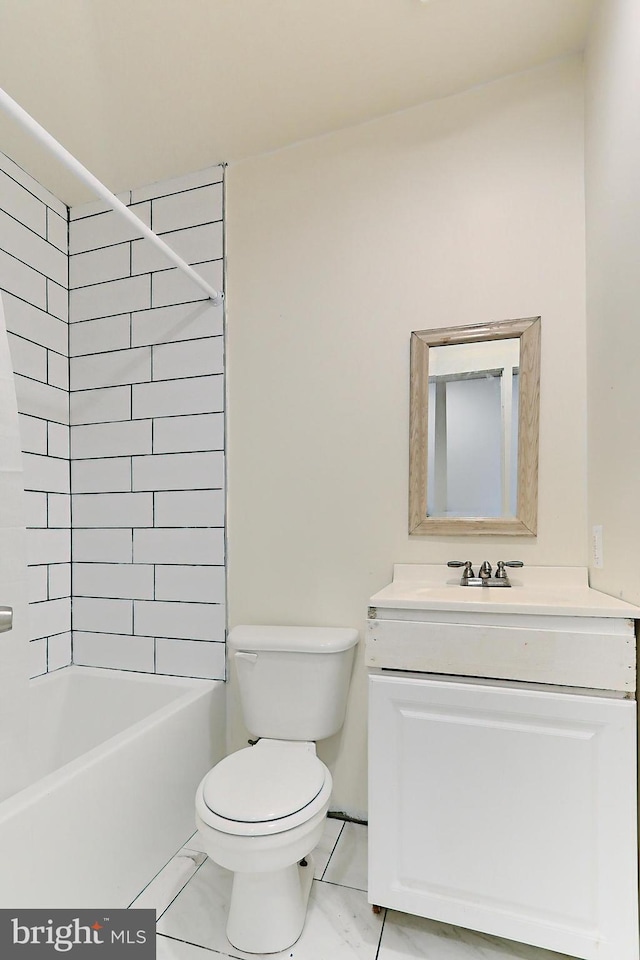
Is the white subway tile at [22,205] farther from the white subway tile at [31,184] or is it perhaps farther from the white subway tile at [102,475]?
the white subway tile at [102,475]

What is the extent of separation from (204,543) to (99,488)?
0.55 meters

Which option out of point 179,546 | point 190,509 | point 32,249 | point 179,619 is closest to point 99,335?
point 32,249

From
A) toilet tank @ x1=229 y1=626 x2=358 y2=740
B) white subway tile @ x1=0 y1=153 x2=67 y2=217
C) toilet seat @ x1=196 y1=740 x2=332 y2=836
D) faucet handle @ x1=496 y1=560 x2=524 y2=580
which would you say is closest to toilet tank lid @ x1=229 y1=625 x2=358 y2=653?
toilet tank @ x1=229 y1=626 x2=358 y2=740

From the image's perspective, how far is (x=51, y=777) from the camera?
134 centimetres

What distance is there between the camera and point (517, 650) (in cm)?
129

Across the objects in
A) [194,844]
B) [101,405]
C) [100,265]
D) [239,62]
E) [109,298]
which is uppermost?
[239,62]

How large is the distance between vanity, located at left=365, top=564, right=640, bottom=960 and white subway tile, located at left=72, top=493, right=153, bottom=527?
1.19 metres

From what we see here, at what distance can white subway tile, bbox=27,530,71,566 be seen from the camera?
2137 millimetres

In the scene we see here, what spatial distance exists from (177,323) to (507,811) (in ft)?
6.34

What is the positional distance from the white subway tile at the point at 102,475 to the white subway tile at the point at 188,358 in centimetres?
39

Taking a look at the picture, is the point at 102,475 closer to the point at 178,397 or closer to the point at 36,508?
the point at 36,508

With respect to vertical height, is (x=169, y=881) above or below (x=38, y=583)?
below

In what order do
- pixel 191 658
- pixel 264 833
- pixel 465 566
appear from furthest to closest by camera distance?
pixel 191 658
pixel 465 566
pixel 264 833

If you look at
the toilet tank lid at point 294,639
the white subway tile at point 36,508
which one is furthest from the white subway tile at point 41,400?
the toilet tank lid at point 294,639
